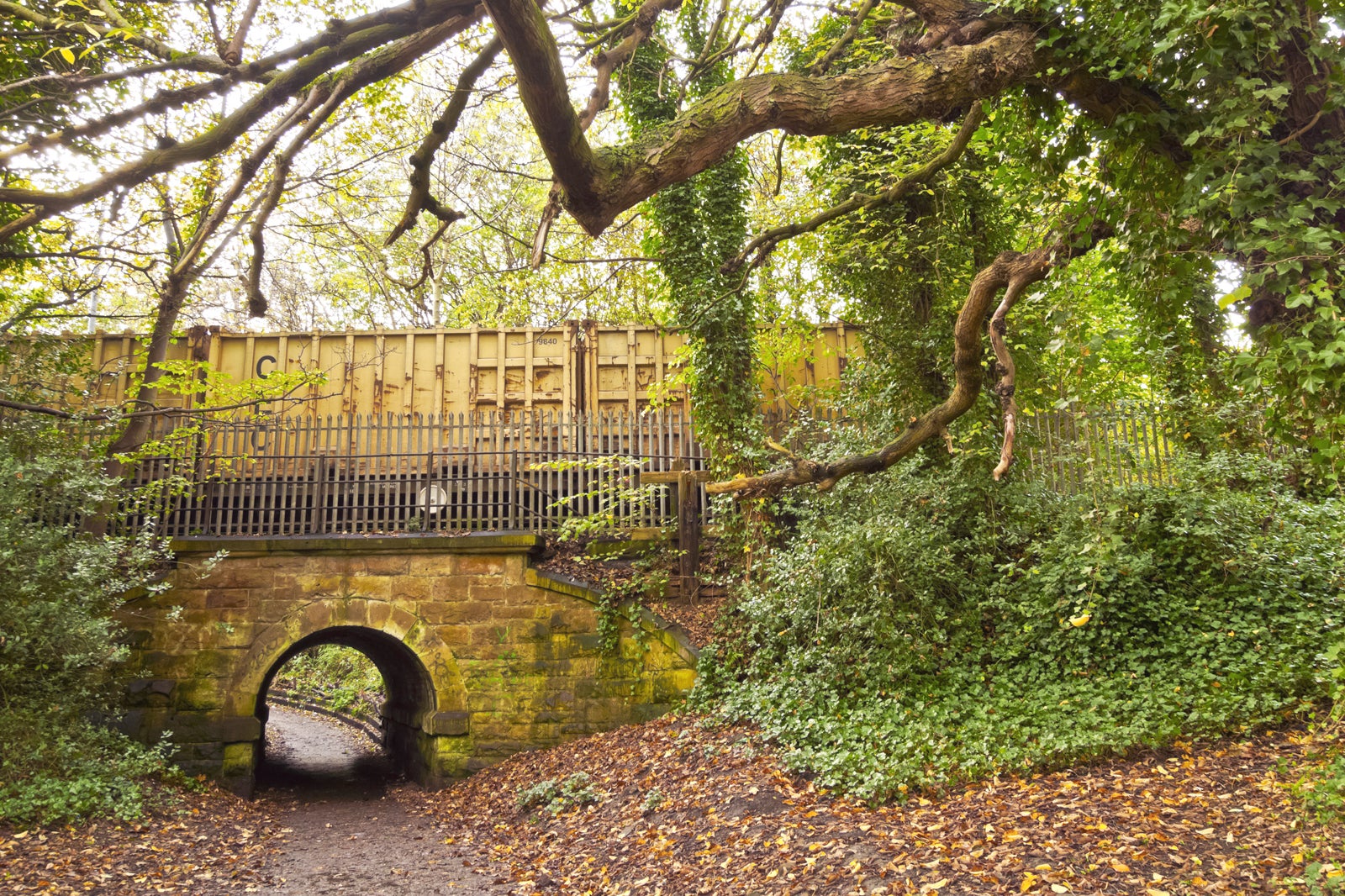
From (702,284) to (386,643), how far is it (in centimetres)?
642

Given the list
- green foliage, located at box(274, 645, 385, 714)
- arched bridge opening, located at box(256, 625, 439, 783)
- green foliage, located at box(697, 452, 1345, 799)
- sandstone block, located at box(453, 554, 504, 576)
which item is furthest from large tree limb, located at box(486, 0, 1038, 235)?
green foliage, located at box(274, 645, 385, 714)

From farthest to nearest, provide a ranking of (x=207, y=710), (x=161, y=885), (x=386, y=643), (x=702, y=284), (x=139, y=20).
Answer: (x=386, y=643)
(x=702, y=284)
(x=207, y=710)
(x=139, y=20)
(x=161, y=885)

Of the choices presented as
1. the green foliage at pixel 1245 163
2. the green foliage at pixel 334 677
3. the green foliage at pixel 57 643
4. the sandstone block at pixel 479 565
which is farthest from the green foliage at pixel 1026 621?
the green foliage at pixel 334 677

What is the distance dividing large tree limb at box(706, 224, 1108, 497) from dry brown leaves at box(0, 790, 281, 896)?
191 inches

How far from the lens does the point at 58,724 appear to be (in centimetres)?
776

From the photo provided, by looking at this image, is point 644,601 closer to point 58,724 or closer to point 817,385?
point 817,385

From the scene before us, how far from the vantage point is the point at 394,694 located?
13.7 m

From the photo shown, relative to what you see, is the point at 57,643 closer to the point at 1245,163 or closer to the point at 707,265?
the point at 707,265

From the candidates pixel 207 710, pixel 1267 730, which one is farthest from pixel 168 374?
pixel 1267 730

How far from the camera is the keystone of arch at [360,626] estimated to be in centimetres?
A: 939

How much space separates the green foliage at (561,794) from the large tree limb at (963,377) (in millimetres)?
3853

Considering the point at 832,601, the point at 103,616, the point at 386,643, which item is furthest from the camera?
the point at 386,643

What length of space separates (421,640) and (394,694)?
470 centimetres

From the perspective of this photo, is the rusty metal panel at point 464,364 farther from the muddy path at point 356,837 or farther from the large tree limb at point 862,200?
the large tree limb at point 862,200
